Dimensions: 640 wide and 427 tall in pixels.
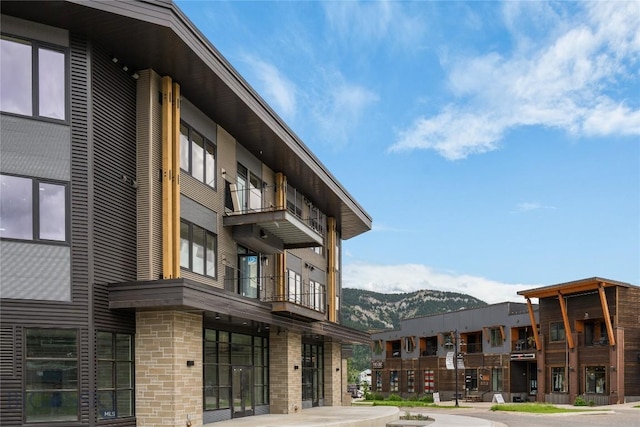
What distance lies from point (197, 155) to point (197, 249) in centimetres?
319

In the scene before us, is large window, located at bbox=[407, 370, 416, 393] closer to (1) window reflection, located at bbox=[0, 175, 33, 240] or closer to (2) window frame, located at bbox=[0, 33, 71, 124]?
(2) window frame, located at bbox=[0, 33, 71, 124]

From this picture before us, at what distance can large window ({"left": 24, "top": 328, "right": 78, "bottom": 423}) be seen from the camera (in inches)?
727

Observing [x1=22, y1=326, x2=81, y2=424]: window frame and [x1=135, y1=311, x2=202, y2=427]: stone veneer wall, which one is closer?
[x1=22, y1=326, x2=81, y2=424]: window frame

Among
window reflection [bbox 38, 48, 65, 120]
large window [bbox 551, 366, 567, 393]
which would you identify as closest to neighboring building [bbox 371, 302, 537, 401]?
large window [bbox 551, 366, 567, 393]

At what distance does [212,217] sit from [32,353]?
31.2 ft

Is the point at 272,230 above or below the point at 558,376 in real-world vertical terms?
above

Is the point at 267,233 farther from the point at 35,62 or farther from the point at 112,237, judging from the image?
the point at 35,62

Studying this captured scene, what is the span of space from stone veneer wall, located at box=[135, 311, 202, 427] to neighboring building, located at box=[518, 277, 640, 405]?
38.7m

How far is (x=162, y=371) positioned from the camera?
21344 mm

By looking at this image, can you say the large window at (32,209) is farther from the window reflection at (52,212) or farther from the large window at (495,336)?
the large window at (495,336)

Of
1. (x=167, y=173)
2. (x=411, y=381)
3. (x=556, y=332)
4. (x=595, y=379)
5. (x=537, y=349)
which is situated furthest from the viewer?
(x=411, y=381)

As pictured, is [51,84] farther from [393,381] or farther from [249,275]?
[393,381]

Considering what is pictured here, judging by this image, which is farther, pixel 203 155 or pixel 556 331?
pixel 556 331

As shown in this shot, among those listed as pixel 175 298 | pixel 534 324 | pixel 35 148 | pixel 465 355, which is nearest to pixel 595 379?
pixel 534 324
